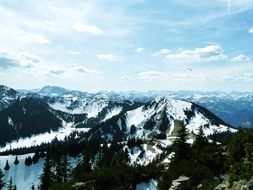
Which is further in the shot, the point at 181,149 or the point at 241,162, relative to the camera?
the point at 181,149

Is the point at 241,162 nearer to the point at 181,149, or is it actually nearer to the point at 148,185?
the point at 181,149

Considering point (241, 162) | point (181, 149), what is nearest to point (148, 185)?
point (181, 149)

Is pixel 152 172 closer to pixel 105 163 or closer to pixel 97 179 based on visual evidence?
pixel 97 179

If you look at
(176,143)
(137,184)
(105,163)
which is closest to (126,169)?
(137,184)

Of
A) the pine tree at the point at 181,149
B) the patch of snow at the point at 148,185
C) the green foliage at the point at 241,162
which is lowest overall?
the patch of snow at the point at 148,185

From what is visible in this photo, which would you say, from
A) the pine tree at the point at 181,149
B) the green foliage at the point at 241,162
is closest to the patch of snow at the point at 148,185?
the pine tree at the point at 181,149

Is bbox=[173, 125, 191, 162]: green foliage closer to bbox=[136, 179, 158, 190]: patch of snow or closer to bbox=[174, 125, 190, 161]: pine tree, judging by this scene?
bbox=[174, 125, 190, 161]: pine tree

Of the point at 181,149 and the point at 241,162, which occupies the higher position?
the point at 241,162

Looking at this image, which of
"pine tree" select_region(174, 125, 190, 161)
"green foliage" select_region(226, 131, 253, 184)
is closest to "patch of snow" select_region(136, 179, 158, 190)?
"pine tree" select_region(174, 125, 190, 161)

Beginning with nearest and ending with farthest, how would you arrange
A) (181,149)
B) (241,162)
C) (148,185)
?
Result: (241,162), (148,185), (181,149)

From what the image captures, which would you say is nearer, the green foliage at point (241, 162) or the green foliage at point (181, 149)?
the green foliage at point (241, 162)

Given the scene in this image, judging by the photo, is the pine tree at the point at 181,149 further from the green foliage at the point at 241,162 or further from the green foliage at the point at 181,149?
the green foliage at the point at 241,162
